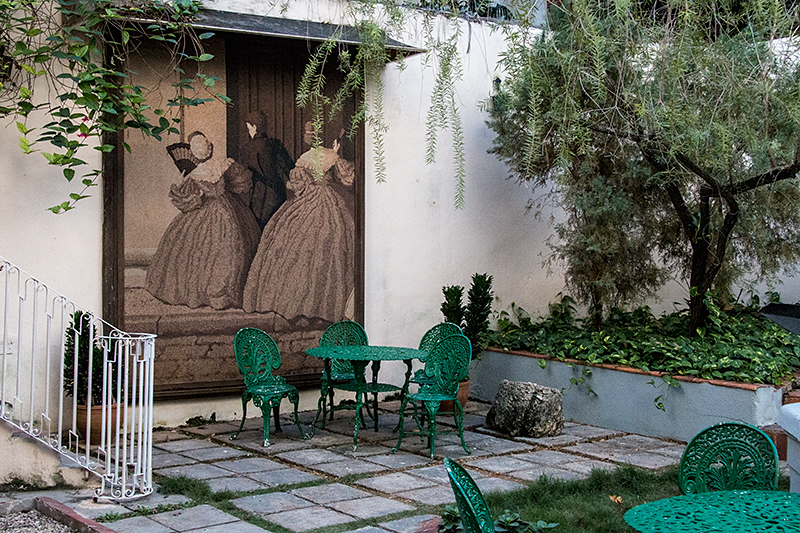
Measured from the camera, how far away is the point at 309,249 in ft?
26.3

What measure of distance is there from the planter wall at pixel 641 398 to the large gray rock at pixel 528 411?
582 millimetres

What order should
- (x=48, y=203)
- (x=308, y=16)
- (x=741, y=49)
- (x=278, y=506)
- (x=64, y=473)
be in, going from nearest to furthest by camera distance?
(x=741, y=49)
(x=278, y=506)
(x=64, y=473)
(x=48, y=203)
(x=308, y=16)

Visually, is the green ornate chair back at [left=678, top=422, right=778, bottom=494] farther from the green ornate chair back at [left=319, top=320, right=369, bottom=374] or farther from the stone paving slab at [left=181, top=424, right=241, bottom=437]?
the stone paving slab at [left=181, top=424, right=241, bottom=437]

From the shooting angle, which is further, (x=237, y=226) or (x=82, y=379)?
(x=237, y=226)

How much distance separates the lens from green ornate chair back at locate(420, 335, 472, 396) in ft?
21.6

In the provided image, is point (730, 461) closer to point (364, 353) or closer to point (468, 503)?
point (468, 503)

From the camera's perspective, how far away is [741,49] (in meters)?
4.78

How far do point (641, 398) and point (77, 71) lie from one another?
555 cm

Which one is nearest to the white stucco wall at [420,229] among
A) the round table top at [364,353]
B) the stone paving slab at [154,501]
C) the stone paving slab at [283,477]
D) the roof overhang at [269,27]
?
the roof overhang at [269,27]

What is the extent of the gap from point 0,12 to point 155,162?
170cm

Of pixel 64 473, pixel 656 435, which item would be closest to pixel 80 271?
pixel 64 473

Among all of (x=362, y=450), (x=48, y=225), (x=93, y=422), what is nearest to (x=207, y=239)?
(x=48, y=225)

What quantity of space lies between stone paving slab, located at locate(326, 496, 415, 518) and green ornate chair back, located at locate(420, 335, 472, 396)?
1.51 metres

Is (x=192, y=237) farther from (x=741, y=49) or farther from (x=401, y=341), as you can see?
(x=741, y=49)
